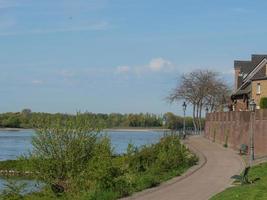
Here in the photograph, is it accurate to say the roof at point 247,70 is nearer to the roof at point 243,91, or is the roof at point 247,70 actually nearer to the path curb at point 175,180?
the roof at point 243,91

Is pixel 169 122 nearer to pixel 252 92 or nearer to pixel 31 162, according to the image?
pixel 252 92

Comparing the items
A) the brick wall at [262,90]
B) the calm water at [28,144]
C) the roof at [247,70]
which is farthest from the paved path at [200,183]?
the roof at [247,70]

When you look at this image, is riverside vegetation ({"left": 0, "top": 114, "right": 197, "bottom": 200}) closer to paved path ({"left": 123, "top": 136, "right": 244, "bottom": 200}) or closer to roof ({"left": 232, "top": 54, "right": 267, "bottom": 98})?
paved path ({"left": 123, "top": 136, "right": 244, "bottom": 200})

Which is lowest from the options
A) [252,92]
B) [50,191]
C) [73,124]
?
[50,191]

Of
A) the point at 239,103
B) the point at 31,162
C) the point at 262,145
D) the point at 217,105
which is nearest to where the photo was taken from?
the point at 31,162

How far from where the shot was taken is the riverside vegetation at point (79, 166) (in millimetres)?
23703

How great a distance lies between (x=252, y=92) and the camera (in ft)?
211

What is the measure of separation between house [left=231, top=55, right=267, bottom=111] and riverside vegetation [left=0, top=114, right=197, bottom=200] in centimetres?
3059

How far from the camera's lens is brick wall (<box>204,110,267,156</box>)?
151 feet

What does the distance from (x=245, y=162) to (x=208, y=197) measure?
56.7 feet

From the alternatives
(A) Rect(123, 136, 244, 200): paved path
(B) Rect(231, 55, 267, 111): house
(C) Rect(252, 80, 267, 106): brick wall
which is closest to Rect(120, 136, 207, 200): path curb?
(A) Rect(123, 136, 244, 200): paved path

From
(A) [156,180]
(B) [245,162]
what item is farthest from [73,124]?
(B) [245,162]

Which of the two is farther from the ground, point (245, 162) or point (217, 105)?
point (217, 105)

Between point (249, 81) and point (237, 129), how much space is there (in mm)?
19605
